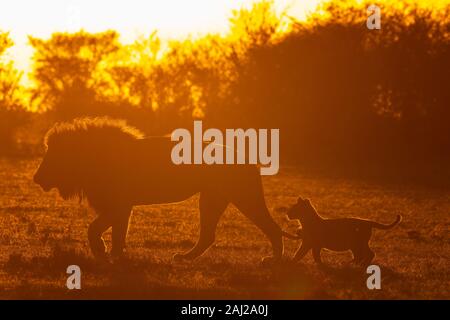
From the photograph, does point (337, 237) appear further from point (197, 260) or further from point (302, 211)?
point (197, 260)

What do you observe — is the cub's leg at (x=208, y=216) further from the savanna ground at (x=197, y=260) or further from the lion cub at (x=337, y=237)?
the lion cub at (x=337, y=237)

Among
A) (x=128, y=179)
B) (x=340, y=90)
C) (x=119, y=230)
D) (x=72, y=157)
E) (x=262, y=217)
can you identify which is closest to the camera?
(x=119, y=230)

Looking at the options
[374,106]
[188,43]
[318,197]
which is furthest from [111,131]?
[188,43]

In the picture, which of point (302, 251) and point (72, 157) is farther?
point (72, 157)

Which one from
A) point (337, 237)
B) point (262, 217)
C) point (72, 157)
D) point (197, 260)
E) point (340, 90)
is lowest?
point (197, 260)

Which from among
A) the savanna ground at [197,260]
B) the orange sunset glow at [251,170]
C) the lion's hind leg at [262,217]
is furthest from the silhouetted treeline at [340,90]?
the lion's hind leg at [262,217]

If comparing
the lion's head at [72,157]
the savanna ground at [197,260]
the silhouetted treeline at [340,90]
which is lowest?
the savanna ground at [197,260]

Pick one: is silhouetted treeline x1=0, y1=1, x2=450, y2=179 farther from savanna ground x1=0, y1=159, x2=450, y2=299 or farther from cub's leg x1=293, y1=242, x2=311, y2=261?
cub's leg x1=293, y1=242, x2=311, y2=261

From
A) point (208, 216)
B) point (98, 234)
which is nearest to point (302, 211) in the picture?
point (208, 216)

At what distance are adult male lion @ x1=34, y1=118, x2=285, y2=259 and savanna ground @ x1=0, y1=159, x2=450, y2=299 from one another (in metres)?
0.51

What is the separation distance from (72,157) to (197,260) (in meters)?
2.15

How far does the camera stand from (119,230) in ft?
41.7

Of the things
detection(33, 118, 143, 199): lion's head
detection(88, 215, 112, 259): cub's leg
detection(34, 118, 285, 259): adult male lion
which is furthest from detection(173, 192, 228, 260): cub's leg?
detection(33, 118, 143, 199): lion's head

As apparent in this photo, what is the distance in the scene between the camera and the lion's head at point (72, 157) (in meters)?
13.1
